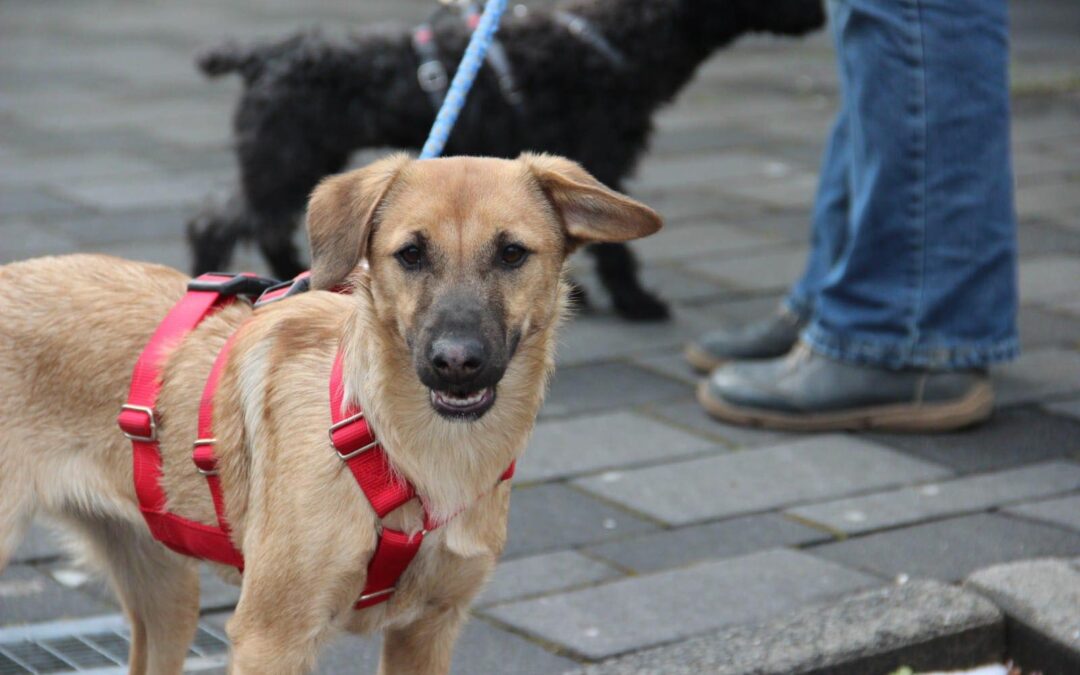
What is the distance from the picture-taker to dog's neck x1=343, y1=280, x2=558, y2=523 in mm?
2838

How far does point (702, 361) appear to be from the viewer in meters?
5.70

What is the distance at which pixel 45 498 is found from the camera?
305cm

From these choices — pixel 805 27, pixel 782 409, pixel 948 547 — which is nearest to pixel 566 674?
pixel 948 547

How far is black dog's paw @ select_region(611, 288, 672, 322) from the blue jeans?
1.25 meters

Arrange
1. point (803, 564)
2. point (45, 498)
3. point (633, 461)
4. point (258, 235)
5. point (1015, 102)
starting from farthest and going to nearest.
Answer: point (1015, 102)
point (258, 235)
point (633, 461)
point (803, 564)
point (45, 498)

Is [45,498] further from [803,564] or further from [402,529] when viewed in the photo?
[803,564]

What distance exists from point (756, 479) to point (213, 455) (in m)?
2.13

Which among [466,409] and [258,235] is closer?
[466,409]

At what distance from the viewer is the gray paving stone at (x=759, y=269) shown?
6.83 m

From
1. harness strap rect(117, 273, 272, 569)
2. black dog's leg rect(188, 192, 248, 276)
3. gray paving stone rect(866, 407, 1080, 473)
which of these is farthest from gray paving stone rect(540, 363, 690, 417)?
harness strap rect(117, 273, 272, 569)

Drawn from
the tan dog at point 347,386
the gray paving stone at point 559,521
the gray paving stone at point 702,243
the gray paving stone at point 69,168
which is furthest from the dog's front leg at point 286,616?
the gray paving stone at point 69,168

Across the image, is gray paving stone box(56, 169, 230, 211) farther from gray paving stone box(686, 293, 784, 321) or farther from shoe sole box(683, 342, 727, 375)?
shoe sole box(683, 342, 727, 375)

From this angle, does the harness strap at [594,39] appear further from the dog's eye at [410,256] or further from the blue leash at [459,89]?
the dog's eye at [410,256]

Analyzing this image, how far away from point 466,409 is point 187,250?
4.17 m
